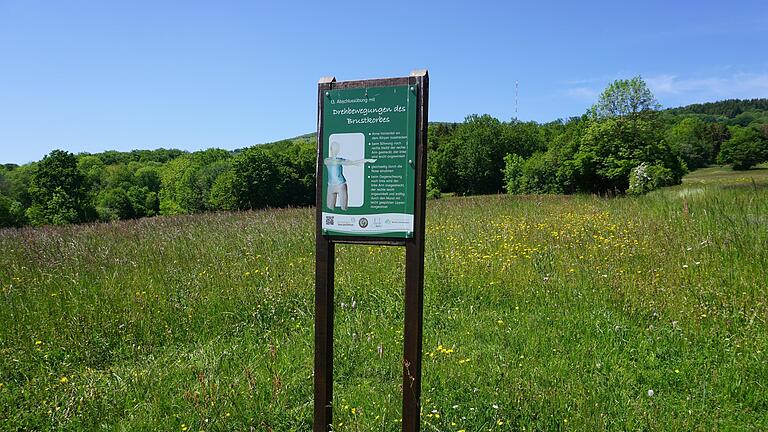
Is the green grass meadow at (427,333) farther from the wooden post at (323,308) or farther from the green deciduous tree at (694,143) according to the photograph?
the green deciduous tree at (694,143)

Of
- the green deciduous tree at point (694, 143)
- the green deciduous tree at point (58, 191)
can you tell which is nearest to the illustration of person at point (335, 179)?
the green deciduous tree at point (58, 191)

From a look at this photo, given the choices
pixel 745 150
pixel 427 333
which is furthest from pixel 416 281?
pixel 745 150

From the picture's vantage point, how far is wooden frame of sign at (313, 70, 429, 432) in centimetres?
276

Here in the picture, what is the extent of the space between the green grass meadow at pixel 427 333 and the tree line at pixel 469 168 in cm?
1564

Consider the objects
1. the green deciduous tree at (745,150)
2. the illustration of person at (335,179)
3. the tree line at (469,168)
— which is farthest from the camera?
the green deciduous tree at (745,150)

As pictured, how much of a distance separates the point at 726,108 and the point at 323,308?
7430 inches

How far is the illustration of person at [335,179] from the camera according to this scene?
296 centimetres

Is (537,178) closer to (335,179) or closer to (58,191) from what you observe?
(58,191)

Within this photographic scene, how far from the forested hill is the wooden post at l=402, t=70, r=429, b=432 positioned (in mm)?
165528

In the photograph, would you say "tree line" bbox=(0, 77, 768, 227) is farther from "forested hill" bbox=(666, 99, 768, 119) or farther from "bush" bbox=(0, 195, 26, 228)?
"forested hill" bbox=(666, 99, 768, 119)

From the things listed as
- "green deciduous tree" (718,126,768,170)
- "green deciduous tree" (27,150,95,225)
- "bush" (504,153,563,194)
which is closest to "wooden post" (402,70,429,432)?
"green deciduous tree" (27,150,95,225)

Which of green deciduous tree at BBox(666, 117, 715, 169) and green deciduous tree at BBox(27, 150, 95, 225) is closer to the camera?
green deciduous tree at BBox(27, 150, 95, 225)

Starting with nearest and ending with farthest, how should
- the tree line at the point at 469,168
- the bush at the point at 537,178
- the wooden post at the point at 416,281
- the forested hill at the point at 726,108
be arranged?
the wooden post at the point at 416,281, the tree line at the point at 469,168, the bush at the point at 537,178, the forested hill at the point at 726,108

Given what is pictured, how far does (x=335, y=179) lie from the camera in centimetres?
298
